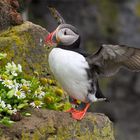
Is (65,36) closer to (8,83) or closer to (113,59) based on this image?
(113,59)

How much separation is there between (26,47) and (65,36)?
1.35 m

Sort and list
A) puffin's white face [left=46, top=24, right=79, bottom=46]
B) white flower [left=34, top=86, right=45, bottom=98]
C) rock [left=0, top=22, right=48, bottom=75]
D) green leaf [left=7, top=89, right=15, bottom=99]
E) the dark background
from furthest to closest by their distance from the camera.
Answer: the dark background
rock [left=0, top=22, right=48, bottom=75]
white flower [left=34, top=86, right=45, bottom=98]
puffin's white face [left=46, top=24, right=79, bottom=46]
green leaf [left=7, top=89, right=15, bottom=99]

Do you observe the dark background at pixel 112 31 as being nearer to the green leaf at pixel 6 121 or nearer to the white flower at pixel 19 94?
the white flower at pixel 19 94

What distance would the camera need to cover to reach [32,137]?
6867 millimetres

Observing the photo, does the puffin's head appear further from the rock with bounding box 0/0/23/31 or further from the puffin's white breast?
the rock with bounding box 0/0/23/31

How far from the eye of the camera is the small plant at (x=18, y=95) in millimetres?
6902

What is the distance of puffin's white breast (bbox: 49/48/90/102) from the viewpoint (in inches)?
278

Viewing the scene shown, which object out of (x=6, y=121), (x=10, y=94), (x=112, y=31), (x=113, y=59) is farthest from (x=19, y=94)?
(x=112, y=31)

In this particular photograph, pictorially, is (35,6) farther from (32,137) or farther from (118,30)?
(32,137)

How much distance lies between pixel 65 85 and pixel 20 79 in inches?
22.0

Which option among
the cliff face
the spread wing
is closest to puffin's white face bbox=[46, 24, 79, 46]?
the spread wing

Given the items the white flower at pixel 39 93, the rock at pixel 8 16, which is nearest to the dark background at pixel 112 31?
the rock at pixel 8 16

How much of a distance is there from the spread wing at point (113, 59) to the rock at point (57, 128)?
0.59m

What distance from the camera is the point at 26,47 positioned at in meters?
8.50
